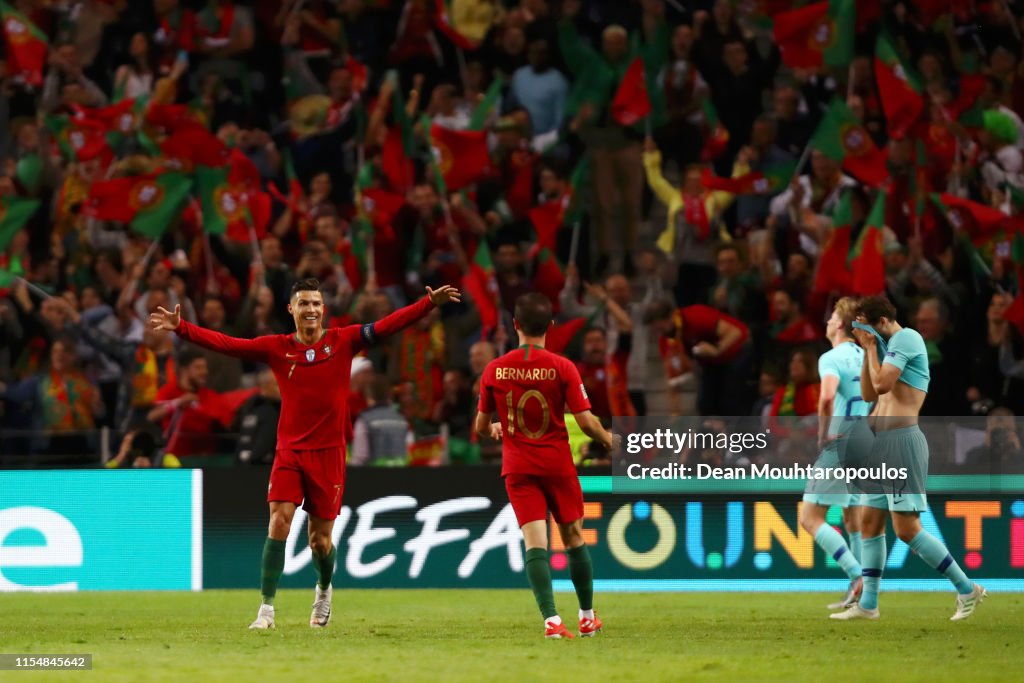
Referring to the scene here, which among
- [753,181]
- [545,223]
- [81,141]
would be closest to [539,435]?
[545,223]

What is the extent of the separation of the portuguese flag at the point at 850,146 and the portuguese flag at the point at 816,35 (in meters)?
0.94

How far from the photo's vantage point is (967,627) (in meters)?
11.4

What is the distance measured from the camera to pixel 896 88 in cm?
1823

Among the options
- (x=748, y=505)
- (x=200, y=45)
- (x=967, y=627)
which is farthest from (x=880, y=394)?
(x=200, y=45)

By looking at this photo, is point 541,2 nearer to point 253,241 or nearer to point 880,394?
point 253,241

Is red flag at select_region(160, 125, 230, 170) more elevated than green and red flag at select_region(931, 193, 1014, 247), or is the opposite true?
red flag at select_region(160, 125, 230, 170)

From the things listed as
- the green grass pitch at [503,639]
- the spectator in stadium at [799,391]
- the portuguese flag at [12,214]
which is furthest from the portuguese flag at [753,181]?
the portuguese flag at [12,214]

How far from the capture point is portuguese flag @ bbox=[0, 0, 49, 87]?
65.1 ft

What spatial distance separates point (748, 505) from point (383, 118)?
661cm

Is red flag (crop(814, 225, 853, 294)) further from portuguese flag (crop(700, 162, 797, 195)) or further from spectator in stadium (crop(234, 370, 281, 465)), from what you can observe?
spectator in stadium (crop(234, 370, 281, 465))

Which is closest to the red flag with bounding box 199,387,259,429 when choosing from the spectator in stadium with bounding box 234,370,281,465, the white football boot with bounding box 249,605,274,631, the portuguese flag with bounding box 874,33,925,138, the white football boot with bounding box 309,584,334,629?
the spectator in stadium with bounding box 234,370,281,465

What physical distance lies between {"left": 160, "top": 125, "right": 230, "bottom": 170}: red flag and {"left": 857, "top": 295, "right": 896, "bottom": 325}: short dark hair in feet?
30.9

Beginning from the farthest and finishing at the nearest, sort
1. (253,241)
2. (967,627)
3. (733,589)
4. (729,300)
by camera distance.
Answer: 1. (253,241)
2. (729,300)
3. (733,589)
4. (967,627)

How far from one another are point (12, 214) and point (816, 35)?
8.72 m
